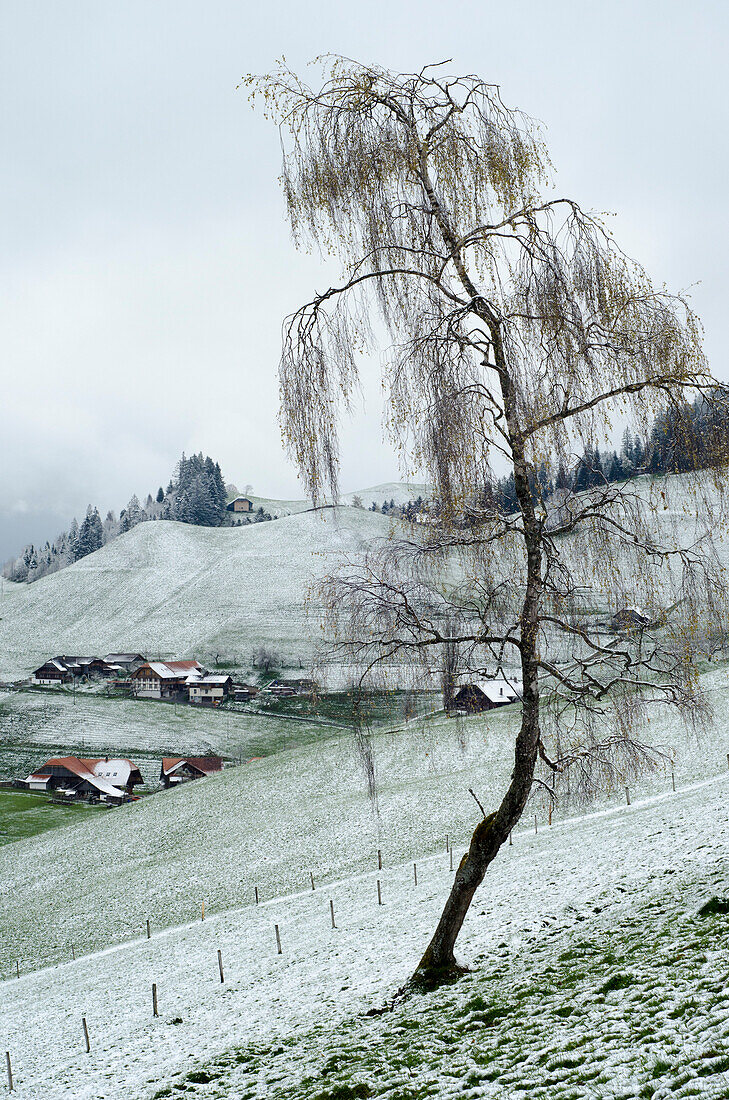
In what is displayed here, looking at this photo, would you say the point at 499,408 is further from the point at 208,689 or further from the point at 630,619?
the point at 208,689

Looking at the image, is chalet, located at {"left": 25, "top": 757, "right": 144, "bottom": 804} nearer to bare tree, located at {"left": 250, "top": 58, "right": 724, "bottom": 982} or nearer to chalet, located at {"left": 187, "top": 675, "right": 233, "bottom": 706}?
chalet, located at {"left": 187, "top": 675, "right": 233, "bottom": 706}

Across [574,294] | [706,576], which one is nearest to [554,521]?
[706,576]

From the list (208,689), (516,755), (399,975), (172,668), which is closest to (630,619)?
(516,755)

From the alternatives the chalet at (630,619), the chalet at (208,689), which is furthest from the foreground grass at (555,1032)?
the chalet at (208,689)

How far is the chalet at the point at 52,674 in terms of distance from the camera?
95.2m

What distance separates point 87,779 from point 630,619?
201 feet

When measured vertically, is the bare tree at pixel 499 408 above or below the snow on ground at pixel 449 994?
above

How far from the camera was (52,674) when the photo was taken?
95.9 m

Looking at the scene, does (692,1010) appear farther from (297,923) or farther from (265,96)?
(297,923)

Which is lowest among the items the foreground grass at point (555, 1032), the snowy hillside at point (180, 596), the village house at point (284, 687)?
the village house at point (284, 687)

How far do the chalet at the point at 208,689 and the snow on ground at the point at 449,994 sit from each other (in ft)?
210

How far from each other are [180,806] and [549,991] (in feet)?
125

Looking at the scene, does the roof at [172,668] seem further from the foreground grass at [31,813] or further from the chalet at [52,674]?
the foreground grass at [31,813]

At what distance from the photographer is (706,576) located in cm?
841
